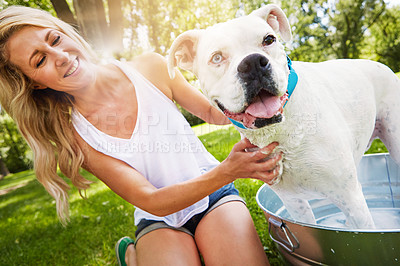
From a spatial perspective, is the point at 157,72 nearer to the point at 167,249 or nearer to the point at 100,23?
the point at 167,249

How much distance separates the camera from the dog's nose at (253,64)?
1.35 meters

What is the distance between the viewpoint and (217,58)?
1.54 meters

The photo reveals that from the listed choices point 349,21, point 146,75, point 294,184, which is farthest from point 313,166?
point 349,21

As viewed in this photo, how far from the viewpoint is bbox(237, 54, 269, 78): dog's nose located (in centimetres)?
135

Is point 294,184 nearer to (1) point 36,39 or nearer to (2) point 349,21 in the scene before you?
(1) point 36,39

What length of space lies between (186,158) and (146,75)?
0.78 metres

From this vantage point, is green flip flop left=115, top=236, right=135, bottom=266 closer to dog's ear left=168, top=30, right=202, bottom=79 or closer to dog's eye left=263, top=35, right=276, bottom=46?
dog's ear left=168, top=30, right=202, bottom=79

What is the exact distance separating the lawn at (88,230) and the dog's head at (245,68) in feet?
4.29

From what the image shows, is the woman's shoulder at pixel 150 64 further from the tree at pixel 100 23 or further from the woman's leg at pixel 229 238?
the tree at pixel 100 23

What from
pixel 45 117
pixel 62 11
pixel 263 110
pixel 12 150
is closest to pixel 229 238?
pixel 263 110

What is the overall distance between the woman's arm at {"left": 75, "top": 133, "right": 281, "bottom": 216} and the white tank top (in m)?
0.10

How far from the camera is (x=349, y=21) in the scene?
1828cm

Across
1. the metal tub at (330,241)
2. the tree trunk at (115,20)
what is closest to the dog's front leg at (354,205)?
the metal tub at (330,241)

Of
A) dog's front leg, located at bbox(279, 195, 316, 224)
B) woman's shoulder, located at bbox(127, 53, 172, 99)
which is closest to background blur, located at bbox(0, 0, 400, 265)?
woman's shoulder, located at bbox(127, 53, 172, 99)
